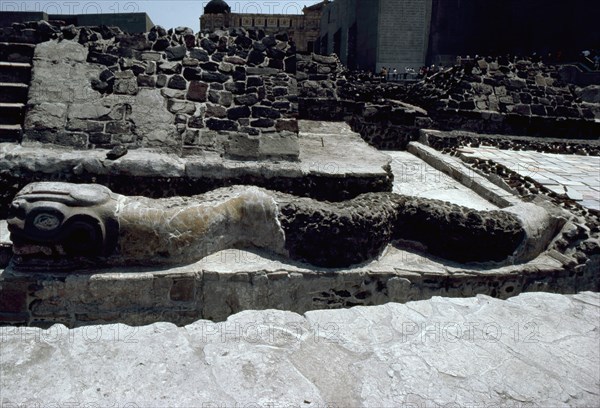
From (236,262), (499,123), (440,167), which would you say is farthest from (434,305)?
(499,123)

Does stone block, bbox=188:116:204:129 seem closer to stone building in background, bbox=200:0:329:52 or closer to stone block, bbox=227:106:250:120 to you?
stone block, bbox=227:106:250:120

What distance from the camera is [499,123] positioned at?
8180mm

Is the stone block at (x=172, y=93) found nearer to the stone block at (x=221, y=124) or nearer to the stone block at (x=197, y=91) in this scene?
the stone block at (x=197, y=91)

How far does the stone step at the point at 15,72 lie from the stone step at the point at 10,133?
0.59 metres

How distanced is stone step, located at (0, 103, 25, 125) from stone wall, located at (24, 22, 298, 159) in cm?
18

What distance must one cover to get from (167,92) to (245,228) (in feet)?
6.46

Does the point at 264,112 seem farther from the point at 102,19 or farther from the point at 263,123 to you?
the point at 102,19

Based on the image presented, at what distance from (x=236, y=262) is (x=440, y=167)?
13.1ft

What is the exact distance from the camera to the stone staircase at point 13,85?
388cm

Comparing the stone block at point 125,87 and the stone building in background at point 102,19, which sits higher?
the stone building in background at point 102,19

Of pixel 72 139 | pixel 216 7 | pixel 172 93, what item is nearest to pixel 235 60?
pixel 172 93

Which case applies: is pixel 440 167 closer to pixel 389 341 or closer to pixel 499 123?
pixel 499 123

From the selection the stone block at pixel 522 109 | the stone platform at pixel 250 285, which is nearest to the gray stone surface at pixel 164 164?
the stone platform at pixel 250 285

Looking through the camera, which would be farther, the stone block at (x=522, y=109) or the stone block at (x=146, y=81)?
the stone block at (x=522, y=109)
